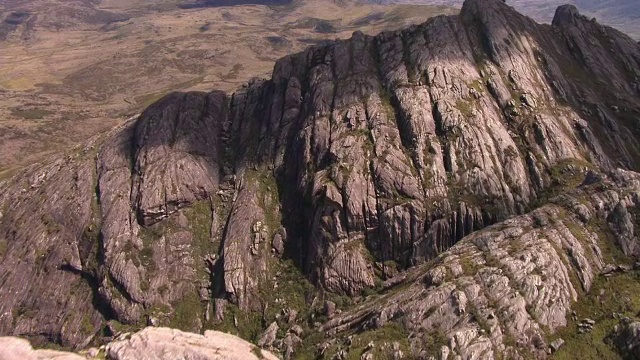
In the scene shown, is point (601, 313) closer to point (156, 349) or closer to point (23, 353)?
point (156, 349)

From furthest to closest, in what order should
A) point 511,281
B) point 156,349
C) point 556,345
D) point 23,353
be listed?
point 511,281 → point 556,345 → point 156,349 → point 23,353

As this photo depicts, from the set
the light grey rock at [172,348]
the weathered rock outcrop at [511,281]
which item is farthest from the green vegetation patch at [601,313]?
the light grey rock at [172,348]

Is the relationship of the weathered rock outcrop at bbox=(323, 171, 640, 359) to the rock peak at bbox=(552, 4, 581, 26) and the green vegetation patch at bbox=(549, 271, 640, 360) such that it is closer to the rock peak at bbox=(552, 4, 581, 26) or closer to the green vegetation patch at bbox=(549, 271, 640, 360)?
the green vegetation patch at bbox=(549, 271, 640, 360)

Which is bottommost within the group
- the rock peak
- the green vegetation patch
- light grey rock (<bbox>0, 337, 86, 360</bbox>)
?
the green vegetation patch

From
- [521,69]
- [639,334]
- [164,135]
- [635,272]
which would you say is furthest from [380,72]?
[639,334]

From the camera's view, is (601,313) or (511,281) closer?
(601,313)

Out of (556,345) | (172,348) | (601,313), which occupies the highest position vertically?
(172,348)

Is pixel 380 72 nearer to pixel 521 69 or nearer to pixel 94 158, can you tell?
pixel 521 69

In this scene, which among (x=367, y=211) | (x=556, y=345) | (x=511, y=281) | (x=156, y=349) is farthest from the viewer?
(x=367, y=211)

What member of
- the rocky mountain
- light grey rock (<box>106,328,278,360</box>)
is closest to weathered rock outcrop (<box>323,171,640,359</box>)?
the rocky mountain

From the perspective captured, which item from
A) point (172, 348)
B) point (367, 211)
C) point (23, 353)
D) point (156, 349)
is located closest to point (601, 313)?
point (367, 211)
